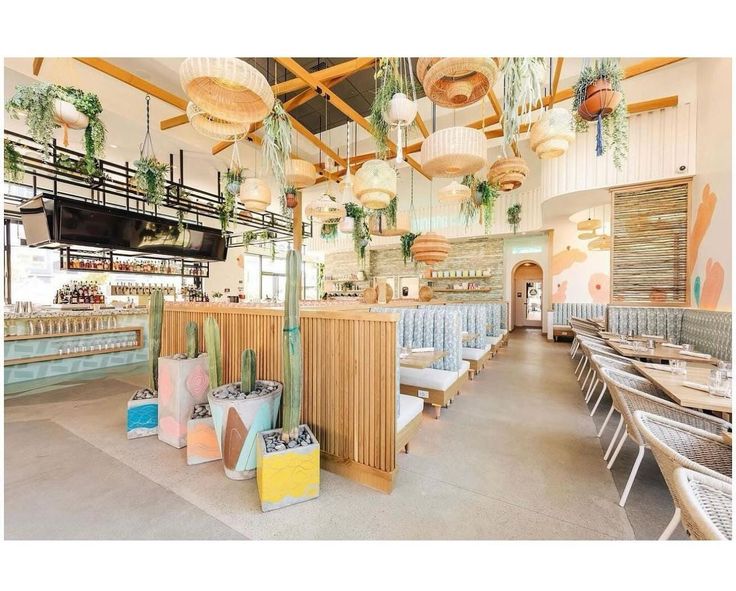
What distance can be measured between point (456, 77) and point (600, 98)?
4.79 ft

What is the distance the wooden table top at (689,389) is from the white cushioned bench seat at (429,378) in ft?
5.79

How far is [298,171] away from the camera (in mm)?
3660

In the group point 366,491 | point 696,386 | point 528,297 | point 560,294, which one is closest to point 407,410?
point 366,491

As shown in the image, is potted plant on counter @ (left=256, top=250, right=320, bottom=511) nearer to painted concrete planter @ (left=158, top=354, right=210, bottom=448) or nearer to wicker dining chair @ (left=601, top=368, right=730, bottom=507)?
painted concrete planter @ (left=158, top=354, right=210, bottom=448)

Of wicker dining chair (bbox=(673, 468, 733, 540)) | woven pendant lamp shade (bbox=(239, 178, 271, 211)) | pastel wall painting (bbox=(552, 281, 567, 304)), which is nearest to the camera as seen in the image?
wicker dining chair (bbox=(673, 468, 733, 540))

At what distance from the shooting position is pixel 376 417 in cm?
213

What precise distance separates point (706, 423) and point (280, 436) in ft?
9.52

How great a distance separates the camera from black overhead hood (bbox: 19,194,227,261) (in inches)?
180

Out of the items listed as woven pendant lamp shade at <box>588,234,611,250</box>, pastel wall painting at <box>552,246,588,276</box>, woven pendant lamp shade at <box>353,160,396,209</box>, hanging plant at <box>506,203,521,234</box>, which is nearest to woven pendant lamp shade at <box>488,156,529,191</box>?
woven pendant lamp shade at <box>353,160,396,209</box>

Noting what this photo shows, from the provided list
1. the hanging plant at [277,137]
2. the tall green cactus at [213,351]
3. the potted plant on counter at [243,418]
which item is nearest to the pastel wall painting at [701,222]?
the hanging plant at [277,137]

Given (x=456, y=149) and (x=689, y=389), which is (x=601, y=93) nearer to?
(x=456, y=149)

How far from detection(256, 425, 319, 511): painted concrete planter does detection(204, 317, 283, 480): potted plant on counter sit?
20 cm
